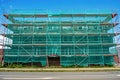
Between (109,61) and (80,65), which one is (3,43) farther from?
(109,61)

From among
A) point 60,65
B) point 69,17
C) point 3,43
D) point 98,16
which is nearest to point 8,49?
point 3,43

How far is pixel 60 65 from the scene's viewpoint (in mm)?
34438

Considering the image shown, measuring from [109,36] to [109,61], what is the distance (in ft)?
14.0

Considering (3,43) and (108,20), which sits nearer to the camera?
(3,43)

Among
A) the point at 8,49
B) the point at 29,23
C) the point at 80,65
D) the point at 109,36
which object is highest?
the point at 29,23

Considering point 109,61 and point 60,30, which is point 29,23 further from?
point 109,61

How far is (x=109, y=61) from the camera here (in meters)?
35.2

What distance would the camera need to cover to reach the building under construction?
34375mm

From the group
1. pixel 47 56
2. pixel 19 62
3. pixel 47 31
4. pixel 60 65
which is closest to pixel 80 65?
pixel 60 65

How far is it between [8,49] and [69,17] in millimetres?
11786

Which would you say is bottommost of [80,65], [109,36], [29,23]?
[80,65]

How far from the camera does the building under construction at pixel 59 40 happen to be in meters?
34.4

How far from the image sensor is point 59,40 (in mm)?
34938

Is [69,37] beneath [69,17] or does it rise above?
beneath
